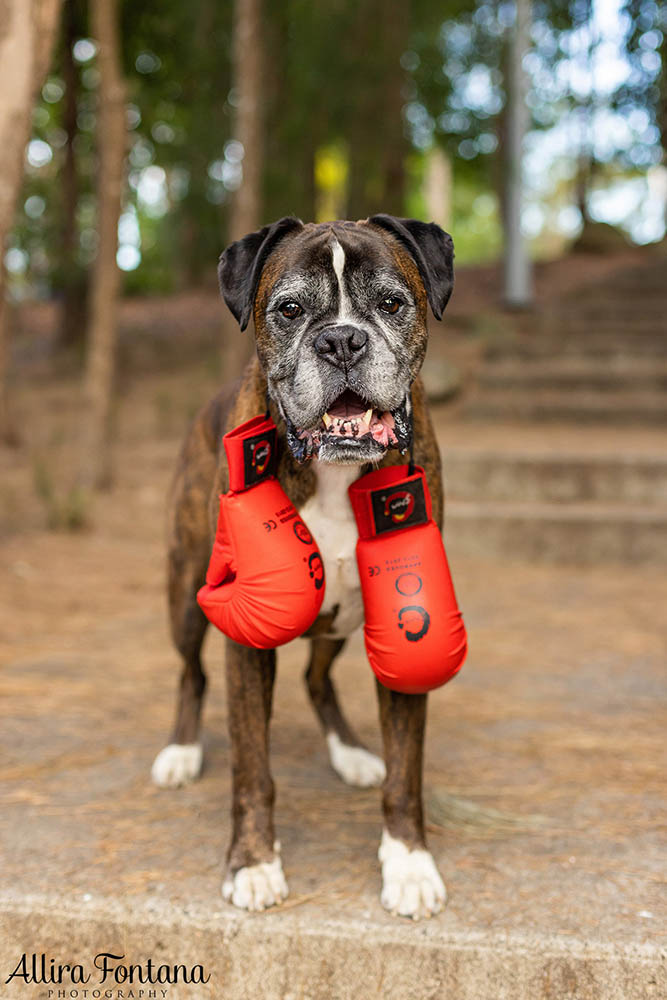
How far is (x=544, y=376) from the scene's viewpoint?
9.73m

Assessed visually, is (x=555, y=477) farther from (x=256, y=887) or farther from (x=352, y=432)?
(x=256, y=887)

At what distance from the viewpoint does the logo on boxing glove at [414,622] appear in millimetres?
2343

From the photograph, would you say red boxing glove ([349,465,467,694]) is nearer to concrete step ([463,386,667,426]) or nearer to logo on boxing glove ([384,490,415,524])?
logo on boxing glove ([384,490,415,524])

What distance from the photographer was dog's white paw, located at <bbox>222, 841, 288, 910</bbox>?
2.26m

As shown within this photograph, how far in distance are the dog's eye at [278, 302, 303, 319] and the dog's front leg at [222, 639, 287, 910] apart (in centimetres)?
87

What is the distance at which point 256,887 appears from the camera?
228 cm

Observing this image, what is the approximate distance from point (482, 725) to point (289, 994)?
5.14 feet

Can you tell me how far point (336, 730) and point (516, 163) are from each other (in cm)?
1098

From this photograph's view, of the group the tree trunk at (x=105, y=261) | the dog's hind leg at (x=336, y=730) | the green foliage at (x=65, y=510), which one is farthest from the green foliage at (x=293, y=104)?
the dog's hind leg at (x=336, y=730)

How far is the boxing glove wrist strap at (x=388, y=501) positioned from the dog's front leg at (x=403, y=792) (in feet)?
1.53

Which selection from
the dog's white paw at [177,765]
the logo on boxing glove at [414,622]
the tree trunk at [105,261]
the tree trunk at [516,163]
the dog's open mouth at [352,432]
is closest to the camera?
the dog's open mouth at [352,432]

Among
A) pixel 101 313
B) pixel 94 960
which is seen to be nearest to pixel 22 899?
pixel 94 960

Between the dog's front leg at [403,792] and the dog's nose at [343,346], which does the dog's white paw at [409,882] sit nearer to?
the dog's front leg at [403,792]

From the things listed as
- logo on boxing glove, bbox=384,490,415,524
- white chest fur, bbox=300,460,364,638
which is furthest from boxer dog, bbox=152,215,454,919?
logo on boxing glove, bbox=384,490,415,524
